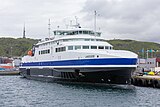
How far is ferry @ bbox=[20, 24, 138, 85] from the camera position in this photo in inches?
1391

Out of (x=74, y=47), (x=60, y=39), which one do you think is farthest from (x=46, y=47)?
(x=74, y=47)

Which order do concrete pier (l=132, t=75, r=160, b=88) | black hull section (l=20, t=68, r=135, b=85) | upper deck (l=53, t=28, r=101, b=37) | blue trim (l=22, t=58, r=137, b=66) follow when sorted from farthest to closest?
1. upper deck (l=53, t=28, r=101, b=37)
2. concrete pier (l=132, t=75, r=160, b=88)
3. black hull section (l=20, t=68, r=135, b=85)
4. blue trim (l=22, t=58, r=137, b=66)

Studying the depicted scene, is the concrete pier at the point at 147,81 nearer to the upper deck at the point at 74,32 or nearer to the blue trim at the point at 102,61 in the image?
the blue trim at the point at 102,61

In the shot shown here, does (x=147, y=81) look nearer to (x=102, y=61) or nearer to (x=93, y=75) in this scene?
(x=93, y=75)

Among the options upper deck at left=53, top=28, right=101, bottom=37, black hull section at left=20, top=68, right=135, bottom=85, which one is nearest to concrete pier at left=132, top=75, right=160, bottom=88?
black hull section at left=20, top=68, right=135, bottom=85

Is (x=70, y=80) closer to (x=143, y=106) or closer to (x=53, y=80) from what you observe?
(x=53, y=80)

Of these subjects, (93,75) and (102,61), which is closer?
(102,61)

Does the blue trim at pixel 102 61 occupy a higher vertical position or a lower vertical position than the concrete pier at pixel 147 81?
higher

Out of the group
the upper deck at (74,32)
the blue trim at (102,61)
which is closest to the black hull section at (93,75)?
the blue trim at (102,61)

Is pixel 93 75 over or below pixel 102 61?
below

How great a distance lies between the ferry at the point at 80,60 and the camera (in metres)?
35.3

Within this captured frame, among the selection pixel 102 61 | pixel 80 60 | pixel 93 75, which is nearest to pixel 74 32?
pixel 80 60

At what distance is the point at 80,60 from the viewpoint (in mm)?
38562

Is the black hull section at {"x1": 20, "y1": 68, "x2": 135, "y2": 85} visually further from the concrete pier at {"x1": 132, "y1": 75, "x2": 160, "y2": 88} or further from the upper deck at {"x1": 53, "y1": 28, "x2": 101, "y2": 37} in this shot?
the concrete pier at {"x1": 132, "y1": 75, "x2": 160, "y2": 88}
